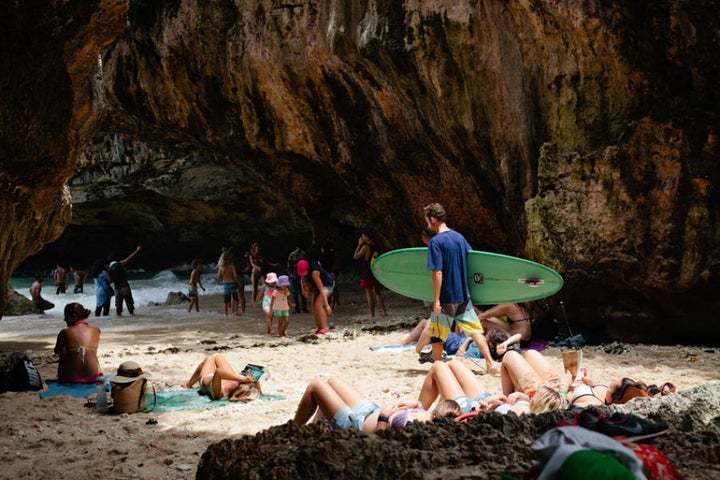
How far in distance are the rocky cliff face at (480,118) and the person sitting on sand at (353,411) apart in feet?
15.8

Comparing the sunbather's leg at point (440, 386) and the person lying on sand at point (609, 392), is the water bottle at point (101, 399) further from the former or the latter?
the person lying on sand at point (609, 392)

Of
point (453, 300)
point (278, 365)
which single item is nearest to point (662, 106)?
point (453, 300)

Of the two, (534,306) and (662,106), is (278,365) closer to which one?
(534,306)

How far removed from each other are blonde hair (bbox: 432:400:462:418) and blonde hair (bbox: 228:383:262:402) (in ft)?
7.75

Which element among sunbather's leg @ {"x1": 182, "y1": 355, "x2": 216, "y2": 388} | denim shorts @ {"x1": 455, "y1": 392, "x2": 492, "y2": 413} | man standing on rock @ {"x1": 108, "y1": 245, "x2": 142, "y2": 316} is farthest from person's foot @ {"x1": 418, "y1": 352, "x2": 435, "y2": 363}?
man standing on rock @ {"x1": 108, "y1": 245, "x2": 142, "y2": 316}

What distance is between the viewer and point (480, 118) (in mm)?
9133

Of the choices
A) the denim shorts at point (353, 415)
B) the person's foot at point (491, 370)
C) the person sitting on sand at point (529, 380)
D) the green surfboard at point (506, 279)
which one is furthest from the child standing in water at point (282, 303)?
the denim shorts at point (353, 415)

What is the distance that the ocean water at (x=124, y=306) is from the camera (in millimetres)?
12961

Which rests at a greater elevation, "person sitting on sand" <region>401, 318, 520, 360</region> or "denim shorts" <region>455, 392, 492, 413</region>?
"denim shorts" <region>455, 392, 492, 413</region>

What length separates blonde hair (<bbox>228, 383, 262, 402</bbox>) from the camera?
550 centimetres

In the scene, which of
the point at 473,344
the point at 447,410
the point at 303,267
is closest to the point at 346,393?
the point at 447,410

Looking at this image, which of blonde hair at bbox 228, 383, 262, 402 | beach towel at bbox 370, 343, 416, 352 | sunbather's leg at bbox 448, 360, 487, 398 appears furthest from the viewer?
beach towel at bbox 370, 343, 416, 352

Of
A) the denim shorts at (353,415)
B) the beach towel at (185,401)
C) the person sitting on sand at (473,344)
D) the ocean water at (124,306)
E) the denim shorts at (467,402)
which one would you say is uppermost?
the denim shorts at (353,415)

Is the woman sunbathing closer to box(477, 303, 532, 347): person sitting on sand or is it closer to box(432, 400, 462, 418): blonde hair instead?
box(432, 400, 462, 418): blonde hair
